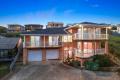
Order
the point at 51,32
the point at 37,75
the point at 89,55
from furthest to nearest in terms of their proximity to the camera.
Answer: the point at 51,32
the point at 89,55
the point at 37,75

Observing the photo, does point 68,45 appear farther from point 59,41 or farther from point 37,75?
point 37,75

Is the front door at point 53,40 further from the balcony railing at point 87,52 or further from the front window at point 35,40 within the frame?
the balcony railing at point 87,52

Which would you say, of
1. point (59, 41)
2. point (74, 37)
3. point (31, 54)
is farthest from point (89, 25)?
point (31, 54)

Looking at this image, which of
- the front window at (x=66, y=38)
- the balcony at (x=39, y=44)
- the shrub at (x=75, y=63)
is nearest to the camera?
the shrub at (x=75, y=63)

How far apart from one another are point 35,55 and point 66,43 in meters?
6.51

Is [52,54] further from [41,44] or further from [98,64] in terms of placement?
[98,64]

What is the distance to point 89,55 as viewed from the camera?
32.2 m

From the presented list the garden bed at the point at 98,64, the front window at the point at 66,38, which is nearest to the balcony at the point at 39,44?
the front window at the point at 66,38

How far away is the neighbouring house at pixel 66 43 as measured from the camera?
109 feet

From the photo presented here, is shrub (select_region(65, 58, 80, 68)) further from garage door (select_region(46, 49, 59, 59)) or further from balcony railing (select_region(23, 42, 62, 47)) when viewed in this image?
balcony railing (select_region(23, 42, 62, 47))

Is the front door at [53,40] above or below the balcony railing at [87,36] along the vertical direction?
below

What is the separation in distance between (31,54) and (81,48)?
9816 millimetres

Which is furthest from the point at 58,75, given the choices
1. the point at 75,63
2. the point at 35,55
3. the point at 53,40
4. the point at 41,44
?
the point at 53,40

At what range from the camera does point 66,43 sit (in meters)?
36.0
